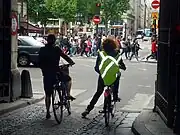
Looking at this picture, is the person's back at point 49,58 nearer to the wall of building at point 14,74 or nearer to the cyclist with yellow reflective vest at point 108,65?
the cyclist with yellow reflective vest at point 108,65

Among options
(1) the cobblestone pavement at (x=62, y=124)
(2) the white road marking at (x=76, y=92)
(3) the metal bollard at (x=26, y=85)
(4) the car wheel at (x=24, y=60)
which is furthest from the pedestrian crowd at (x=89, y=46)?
(1) the cobblestone pavement at (x=62, y=124)

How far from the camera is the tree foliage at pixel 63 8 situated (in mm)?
73188

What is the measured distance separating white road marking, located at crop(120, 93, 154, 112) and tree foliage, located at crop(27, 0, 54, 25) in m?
46.1

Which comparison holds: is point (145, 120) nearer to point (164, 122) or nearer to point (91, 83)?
point (164, 122)

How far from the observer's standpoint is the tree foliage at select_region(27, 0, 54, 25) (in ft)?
204

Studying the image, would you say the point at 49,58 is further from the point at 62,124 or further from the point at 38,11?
the point at 38,11

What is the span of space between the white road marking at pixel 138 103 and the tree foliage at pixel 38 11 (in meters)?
46.1

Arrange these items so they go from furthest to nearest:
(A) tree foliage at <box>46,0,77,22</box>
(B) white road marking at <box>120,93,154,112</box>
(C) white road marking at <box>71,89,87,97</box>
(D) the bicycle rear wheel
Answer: (A) tree foliage at <box>46,0,77,22</box> → (C) white road marking at <box>71,89,87,97</box> → (B) white road marking at <box>120,93,154,112</box> → (D) the bicycle rear wheel

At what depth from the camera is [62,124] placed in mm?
9898

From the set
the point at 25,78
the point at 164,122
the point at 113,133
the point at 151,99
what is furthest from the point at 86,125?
the point at 151,99

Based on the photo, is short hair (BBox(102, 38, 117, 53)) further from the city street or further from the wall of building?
the wall of building

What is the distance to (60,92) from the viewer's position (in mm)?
10391

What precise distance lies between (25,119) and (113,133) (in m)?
2.26

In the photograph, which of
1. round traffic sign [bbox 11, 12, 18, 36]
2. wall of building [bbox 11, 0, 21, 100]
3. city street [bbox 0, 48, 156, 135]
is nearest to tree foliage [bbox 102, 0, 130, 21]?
city street [bbox 0, 48, 156, 135]
